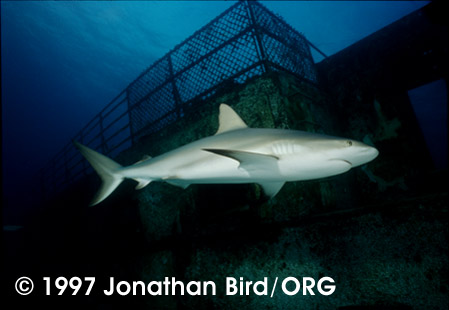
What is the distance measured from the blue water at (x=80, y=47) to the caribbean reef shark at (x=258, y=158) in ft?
137

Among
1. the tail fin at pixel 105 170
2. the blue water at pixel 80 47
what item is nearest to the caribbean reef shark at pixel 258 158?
the tail fin at pixel 105 170

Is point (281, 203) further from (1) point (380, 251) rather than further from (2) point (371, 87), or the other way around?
(2) point (371, 87)

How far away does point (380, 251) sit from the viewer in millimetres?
1812

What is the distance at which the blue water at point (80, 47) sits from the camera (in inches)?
1339

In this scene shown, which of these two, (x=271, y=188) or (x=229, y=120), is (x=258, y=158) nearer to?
(x=271, y=188)

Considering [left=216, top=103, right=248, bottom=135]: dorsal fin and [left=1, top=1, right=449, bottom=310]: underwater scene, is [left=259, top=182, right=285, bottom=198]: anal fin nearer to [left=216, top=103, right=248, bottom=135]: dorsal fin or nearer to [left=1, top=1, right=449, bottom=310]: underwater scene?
[left=1, top=1, right=449, bottom=310]: underwater scene

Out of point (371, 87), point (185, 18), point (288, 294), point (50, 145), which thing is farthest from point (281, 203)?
point (50, 145)

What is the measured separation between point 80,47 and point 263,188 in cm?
5047

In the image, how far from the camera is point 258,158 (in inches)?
58.4

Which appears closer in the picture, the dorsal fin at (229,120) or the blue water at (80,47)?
the dorsal fin at (229,120)

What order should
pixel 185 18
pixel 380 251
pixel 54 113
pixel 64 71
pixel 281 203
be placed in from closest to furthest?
pixel 380 251
pixel 281 203
pixel 64 71
pixel 185 18
pixel 54 113

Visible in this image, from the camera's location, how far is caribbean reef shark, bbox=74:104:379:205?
1.48m

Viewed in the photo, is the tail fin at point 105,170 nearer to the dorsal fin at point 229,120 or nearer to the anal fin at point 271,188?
the dorsal fin at point 229,120

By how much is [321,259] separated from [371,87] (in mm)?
3857
